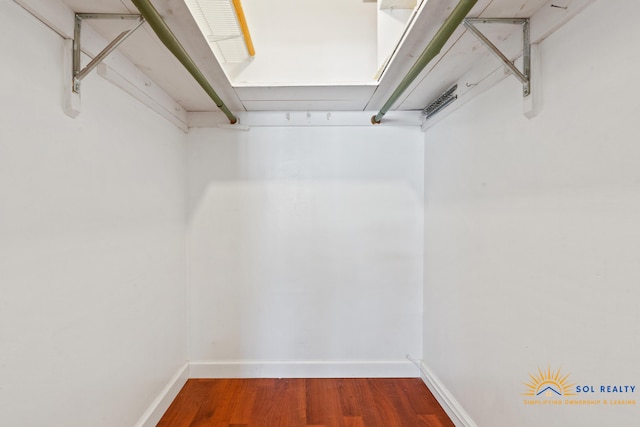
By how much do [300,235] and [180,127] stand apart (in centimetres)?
118

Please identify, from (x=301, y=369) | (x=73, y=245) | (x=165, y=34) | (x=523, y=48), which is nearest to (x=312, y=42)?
(x=165, y=34)

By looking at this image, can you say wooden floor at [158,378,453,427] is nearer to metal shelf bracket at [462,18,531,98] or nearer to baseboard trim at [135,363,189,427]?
baseboard trim at [135,363,189,427]

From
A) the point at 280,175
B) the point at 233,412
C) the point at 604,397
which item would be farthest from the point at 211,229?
the point at 604,397

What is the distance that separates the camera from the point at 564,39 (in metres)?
0.97

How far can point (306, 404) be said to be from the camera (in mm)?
1844

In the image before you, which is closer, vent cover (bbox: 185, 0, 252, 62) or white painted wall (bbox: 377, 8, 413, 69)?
vent cover (bbox: 185, 0, 252, 62)

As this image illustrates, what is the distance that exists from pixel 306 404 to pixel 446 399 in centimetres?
88

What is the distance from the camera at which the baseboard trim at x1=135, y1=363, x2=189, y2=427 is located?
1554 mm

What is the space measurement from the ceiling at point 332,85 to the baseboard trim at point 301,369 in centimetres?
Result: 193

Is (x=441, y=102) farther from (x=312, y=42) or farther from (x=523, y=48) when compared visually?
(x=312, y=42)

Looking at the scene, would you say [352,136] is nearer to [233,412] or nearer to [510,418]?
[510,418]

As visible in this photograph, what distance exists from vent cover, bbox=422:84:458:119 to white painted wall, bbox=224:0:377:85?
19.1 inches

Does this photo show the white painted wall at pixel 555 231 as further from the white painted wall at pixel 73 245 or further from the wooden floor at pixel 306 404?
the white painted wall at pixel 73 245

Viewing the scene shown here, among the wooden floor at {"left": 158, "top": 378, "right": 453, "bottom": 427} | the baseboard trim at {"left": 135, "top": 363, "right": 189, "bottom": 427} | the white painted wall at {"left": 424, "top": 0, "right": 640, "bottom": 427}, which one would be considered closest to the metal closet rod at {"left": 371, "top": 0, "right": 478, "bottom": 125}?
the white painted wall at {"left": 424, "top": 0, "right": 640, "bottom": 427}
